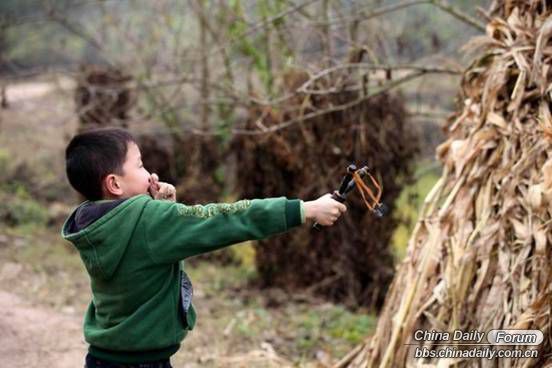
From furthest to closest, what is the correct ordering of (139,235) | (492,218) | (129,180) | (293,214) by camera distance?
(492,218) < (129,180) < (139,235) < (293,214)

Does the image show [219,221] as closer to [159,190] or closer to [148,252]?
[148,252]

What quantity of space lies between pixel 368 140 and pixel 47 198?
230 inches

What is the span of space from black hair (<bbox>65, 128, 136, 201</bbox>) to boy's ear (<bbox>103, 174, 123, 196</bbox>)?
0.01m

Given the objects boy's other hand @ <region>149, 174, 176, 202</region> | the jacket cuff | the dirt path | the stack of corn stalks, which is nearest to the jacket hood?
boy's other hand @ <region>149, 174, 176, 202</region>

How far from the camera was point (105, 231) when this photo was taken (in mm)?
2883

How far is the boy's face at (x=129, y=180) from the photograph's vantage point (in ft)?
9.66

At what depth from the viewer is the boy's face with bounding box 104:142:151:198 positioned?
2.94 meters

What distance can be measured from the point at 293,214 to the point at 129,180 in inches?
25.3

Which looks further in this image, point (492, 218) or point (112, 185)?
point (492, 218)

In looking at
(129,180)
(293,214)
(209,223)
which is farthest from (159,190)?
(293,214)

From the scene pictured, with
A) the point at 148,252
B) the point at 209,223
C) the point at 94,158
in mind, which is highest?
the point at 94,158

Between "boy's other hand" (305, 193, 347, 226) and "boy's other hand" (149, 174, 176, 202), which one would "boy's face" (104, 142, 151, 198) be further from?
"boy's other hand" (305, 193, 347, 226)

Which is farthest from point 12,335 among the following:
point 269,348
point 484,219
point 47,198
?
point 47,198

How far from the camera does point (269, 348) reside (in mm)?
5703
